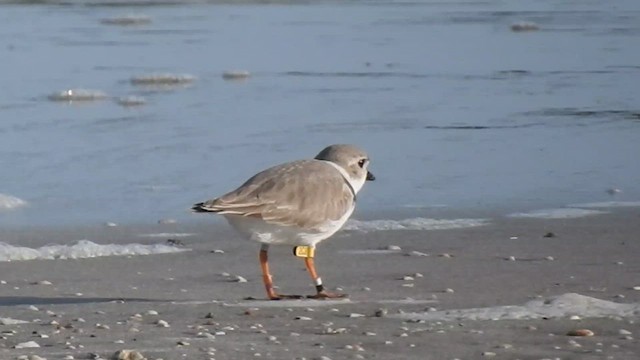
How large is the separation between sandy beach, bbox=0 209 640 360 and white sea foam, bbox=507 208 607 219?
119 millimetres

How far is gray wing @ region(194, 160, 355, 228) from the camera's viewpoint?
23.3 feet

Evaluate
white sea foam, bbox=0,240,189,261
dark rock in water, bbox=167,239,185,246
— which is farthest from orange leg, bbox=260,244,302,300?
dark rock in water, bbox=167,239,185,246

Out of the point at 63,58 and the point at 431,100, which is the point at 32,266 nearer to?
the point at 431,100

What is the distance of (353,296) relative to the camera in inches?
285

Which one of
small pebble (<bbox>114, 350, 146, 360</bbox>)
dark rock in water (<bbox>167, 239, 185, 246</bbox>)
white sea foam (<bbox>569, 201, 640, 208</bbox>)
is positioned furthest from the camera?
white sea foam (<bbox>569, 201, 640, 208</bbox>)

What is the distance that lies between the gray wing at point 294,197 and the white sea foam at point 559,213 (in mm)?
2071

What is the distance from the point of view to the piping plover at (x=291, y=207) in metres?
7.12

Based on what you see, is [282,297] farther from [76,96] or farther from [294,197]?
[76,96]

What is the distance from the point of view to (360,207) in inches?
382

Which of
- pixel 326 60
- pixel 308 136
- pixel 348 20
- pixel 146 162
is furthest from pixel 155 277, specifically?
pixel 348 20

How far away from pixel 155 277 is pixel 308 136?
4504mm

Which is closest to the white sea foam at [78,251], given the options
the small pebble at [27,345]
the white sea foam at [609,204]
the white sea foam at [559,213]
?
the white sea foam at [559,213]

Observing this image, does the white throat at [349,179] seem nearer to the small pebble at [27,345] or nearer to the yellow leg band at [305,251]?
the yellow leg band at [305,251]

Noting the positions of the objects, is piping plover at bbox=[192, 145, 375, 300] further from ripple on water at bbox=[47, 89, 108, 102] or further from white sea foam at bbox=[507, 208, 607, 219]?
ripple on water at bbox=[47, 89, 108, 102]
